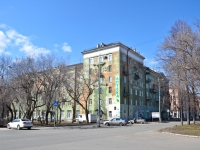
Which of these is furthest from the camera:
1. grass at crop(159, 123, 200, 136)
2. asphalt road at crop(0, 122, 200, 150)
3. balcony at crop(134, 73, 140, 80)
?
balcony at crop(134, 73, 140, 80)

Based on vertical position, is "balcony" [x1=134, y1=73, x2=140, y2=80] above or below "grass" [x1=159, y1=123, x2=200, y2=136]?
above

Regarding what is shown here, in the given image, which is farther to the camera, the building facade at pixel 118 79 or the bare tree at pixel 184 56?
the building facade at pixel 118 79

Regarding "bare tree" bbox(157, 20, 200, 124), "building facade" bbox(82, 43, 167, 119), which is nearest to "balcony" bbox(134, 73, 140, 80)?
"building facade" bbox(82, 43, 167, 119)

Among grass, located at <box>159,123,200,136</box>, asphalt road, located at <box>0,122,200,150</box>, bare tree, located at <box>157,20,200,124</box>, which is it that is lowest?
grass, located at <box>159,123,200,136</box>

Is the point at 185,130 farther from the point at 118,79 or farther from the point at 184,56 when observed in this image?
the point at 118,79

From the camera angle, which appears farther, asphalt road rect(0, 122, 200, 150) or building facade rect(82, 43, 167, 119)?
building facade rect(82, 43, 167, 119)

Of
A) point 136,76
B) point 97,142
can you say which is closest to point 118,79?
point 136,76

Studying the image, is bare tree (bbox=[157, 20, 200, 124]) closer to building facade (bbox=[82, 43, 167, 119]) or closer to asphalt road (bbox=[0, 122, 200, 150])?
asphalt road (bbox=[0, 122, 200, 150])

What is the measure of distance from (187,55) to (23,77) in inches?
995

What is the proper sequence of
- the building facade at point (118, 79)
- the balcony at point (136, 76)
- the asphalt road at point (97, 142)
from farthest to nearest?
the balcony at point (136, 76)
the building facade at point (118, 79)
the asphalt road at point (97, 142)

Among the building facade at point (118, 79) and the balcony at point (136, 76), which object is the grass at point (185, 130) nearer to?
the building facade at point (118, 79)

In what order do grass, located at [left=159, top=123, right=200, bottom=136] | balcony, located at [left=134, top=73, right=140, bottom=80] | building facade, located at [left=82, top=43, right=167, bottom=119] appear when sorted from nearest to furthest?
grass, located at [left=159, top=123, right=200, bottom=136] < building facade, located at [left=82, top=43, right=167, bottom=119] < balcony, located at [left=134, top=73, right=140, bottom=80]

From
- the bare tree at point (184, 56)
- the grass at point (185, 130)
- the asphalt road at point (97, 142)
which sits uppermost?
the bare tree at point (184, 56)

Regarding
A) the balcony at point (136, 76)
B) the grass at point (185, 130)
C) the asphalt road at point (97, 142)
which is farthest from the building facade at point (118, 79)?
the asphalt road at point (97, 142)
